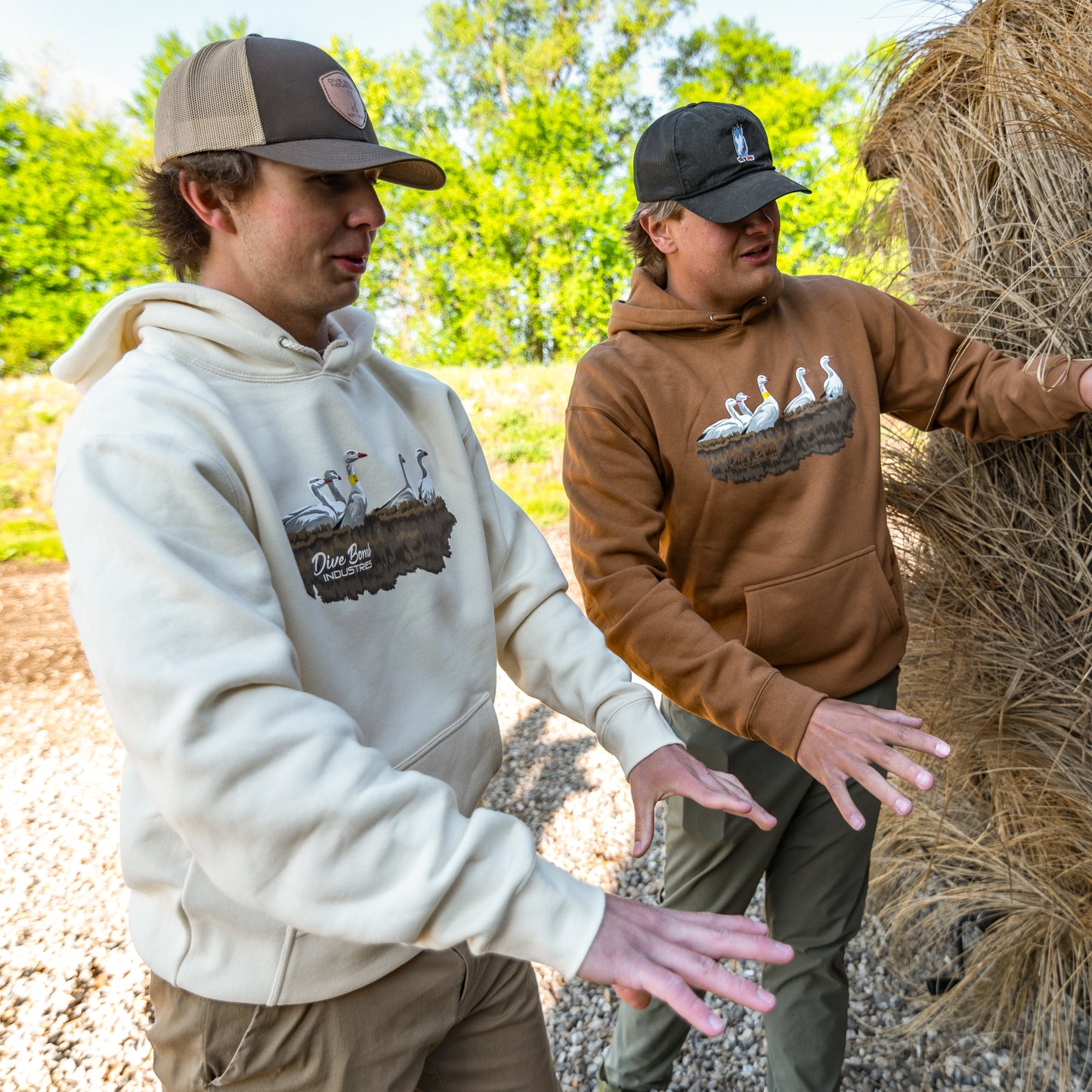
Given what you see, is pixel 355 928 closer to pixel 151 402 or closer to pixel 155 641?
pixel 155 641

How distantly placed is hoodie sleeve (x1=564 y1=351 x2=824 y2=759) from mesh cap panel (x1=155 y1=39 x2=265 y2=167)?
0.81 m

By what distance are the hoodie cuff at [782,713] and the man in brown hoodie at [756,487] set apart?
0.04 metres

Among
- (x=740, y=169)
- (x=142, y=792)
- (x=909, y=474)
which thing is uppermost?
(x=740, y=169)

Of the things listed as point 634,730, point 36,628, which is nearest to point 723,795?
point 634,730

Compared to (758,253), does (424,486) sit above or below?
below

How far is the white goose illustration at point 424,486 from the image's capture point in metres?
→ 1.23

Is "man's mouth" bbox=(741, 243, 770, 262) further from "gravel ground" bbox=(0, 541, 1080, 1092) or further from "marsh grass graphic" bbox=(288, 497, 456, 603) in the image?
"gravel ground" bbox=(0, 541, 1080, 1092)

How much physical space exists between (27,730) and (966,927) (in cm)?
470

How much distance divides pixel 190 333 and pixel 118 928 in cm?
280

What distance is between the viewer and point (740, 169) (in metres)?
1.69

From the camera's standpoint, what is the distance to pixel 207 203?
3.60 ft

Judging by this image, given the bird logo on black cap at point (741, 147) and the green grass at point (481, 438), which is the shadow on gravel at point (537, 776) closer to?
the bird logo on black cap at point (741, 147)

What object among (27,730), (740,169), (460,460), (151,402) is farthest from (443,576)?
(27,730)

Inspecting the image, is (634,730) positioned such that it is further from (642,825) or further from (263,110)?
(263,110)
